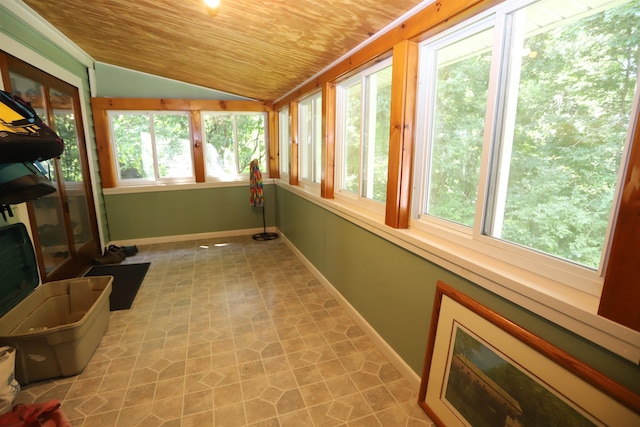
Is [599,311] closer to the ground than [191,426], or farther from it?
farther from it

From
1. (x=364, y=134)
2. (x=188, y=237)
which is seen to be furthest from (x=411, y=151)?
(x=188, y=237)

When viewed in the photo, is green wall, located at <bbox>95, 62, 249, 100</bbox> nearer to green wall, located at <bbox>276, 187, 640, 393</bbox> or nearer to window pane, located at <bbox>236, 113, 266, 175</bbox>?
window pane, located at <bbox>236, 113, 266, 175</bbox>

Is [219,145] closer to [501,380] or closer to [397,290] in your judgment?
[397,290]

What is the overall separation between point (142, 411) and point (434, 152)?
2.28 metres

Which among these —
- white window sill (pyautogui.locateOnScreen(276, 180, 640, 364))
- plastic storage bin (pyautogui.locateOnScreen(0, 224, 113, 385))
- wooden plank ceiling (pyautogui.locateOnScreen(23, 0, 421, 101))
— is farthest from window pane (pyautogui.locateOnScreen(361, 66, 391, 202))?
plastic storage bin (pyautogui.locateOnScreen(0, 224, 113, 385))

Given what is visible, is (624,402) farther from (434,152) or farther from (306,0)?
(306,0)

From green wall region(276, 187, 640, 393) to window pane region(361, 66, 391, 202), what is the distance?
Result: 0.37 meters

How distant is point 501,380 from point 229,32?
2.78 metres

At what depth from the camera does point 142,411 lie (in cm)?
169

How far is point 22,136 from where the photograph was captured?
1.53m

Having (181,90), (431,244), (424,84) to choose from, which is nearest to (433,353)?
(431,244)

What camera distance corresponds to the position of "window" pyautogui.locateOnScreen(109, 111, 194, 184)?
436 cm

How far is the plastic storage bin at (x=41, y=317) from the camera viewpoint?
1.83m

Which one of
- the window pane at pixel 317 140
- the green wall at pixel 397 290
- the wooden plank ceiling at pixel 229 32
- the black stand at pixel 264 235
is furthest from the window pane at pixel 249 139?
the green wall at pixel 397 290
